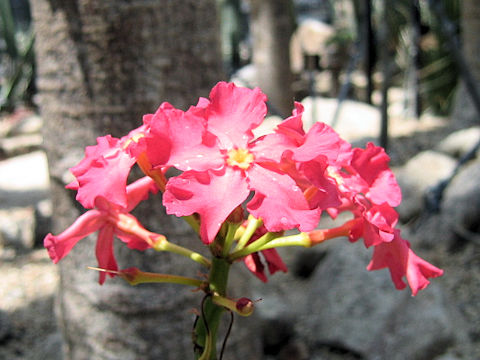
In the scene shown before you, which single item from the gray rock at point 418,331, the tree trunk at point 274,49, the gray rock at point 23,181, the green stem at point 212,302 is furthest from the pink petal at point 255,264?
the gray rock at point 23,181

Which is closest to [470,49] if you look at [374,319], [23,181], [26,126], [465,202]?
[465,202]

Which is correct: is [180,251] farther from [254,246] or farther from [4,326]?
[4,326]

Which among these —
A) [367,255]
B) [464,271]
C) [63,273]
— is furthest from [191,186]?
[464,271]

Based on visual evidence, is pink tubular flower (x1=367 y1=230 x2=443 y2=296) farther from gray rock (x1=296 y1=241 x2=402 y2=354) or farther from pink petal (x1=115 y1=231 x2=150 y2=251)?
gray rock (x1=296 y1=241 x2=402 y2=354)

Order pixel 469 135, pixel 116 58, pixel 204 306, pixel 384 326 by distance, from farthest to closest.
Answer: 1. pixel 469 135
2. pixel 384 326
3. pixel 116 58
4. pixel 204 306

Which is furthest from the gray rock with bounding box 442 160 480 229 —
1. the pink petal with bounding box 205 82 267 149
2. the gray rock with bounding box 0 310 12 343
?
the pink petal with bounding box 205 82 267 149

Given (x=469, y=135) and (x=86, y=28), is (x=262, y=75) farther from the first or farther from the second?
(x=86, y=28)

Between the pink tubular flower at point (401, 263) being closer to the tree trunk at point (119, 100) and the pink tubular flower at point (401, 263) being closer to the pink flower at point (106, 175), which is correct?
the pink flower at point (106, 175)
